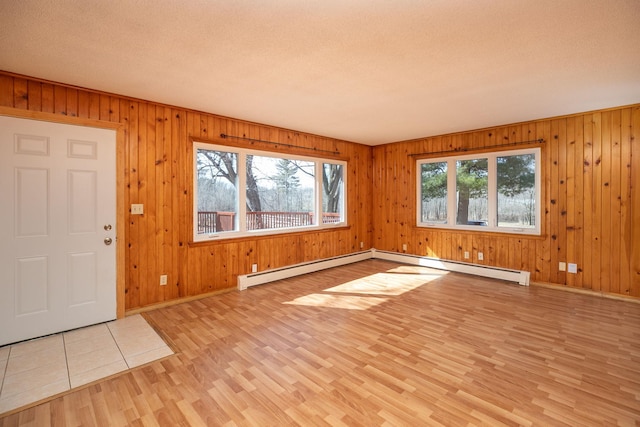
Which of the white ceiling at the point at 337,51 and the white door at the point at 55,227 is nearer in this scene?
the white ceiling at the point at 337,51

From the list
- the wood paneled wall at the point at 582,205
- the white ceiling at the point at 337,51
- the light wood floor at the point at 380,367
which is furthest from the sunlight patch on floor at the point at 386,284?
the white ceiling at the point at 337,51

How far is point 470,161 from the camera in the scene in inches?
209

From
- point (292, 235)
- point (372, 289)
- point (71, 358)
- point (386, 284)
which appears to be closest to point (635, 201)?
point (386, 284)

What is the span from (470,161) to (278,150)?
3.34 m

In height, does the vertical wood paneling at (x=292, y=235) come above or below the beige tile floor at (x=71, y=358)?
above

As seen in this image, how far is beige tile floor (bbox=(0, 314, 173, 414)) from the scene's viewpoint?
7.02 ft

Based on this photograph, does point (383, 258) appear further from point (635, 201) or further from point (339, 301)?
point (635, 201)

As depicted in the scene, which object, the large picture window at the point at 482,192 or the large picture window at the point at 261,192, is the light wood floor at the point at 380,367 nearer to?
the large picture window at the point at 261,192

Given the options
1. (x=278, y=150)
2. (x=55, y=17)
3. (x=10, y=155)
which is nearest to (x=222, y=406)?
(x=55, y=17)

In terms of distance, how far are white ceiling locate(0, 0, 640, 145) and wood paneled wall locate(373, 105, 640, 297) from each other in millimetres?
530

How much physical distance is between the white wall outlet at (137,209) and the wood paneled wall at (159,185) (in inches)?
1.8

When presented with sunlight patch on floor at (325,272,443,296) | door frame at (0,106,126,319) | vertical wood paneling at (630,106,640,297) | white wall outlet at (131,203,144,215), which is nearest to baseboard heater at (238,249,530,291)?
sunlight patch on floor at (325,272,443,296)

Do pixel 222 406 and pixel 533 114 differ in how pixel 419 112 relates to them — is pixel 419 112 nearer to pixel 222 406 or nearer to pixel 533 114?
pixel 533 114

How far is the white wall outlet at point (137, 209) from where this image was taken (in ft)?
11.5
